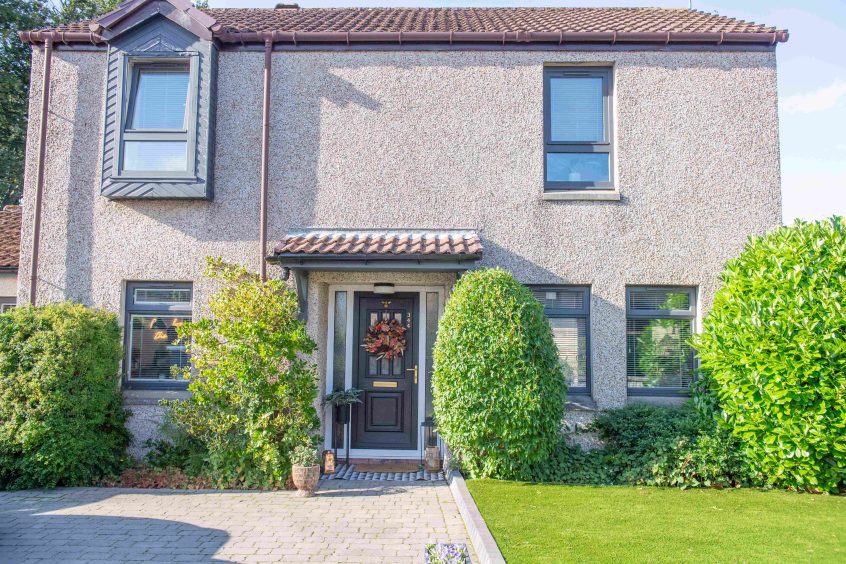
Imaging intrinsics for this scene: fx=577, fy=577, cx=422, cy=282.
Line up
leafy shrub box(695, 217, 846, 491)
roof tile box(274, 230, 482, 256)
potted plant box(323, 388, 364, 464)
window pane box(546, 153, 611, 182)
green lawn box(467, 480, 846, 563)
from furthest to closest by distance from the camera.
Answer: window pane box(546, 153, 611, 182)
potted plant box(323, 388, 364, 464)
roof tile box(274, 230, 482, 256)
leafy shrub box(695, 217, 846, 491)
green lawn box(467, 480, 846, 563)

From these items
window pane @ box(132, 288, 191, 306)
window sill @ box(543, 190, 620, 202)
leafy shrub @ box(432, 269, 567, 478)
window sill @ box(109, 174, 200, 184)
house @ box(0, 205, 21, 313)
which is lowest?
leafy shrub @ box(432, 269, 567, 478)

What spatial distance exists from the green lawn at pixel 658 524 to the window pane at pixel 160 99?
6.77m

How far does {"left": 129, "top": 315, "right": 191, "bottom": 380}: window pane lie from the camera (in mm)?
8469

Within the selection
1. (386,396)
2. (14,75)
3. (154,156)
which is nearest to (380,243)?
(386,396)

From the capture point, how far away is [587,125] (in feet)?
28.8

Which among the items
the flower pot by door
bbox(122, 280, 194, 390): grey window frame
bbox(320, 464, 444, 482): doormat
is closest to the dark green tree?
bbox(122, 280, 194, 390): grey window frame

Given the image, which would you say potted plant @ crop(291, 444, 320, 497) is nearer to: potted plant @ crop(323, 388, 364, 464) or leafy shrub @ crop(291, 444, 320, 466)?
leafy shrub @ crop(291, 444, 320, 466)

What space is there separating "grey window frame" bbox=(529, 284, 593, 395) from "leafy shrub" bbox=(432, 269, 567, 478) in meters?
1.15

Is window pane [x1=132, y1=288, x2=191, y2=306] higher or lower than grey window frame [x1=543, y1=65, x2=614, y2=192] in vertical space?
lower

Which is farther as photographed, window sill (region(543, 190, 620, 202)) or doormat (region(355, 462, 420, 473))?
window sill (region(543, 190, 620, 202))

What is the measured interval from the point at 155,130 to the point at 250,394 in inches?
169

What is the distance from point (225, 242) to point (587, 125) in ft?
18.7

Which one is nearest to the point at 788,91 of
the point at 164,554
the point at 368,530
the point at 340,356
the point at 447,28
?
the point at 447,28

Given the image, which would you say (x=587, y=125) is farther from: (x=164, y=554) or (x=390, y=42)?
(x=164, y=554)
